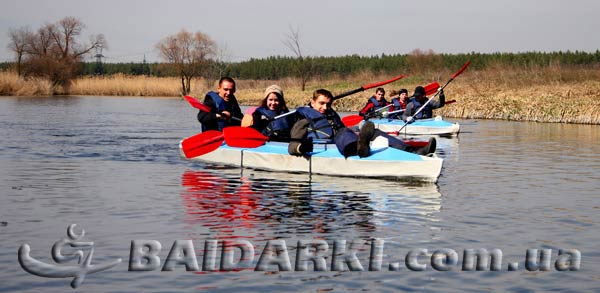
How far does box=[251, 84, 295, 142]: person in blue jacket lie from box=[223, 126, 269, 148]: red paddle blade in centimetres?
19

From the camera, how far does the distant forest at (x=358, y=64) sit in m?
65.9

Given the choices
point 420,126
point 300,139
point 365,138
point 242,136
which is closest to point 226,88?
point 242,136

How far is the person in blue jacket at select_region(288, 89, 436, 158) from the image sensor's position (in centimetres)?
1270

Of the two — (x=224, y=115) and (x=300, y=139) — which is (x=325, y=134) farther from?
(x=224, y=115)

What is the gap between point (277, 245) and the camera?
7992 millimetres

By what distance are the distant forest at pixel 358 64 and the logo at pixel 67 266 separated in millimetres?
42321

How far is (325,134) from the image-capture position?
525 inches

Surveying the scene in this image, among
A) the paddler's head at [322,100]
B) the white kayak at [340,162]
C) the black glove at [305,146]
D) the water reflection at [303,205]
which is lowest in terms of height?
the water reflection at [303,205]

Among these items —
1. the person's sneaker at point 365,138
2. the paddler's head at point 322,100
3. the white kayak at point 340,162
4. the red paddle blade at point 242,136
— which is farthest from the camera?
the red paddle blade at point 242,136

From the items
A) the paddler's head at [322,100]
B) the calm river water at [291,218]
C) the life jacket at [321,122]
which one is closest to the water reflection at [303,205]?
the calm river water at [291,218]

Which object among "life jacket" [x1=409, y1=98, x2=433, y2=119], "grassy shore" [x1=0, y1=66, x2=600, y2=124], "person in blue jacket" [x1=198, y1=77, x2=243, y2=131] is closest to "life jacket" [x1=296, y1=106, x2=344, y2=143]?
"person in blue jacket" [x1=198, y1=77, x2=243, y2=131]

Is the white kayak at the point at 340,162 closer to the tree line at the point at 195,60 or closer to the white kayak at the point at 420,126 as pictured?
the white kayak at the point at 420,126

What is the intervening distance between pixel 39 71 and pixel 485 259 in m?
58.2

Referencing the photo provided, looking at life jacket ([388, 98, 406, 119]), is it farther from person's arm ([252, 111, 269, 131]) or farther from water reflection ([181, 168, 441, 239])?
water reflection ([181, 168, 441, 239])
